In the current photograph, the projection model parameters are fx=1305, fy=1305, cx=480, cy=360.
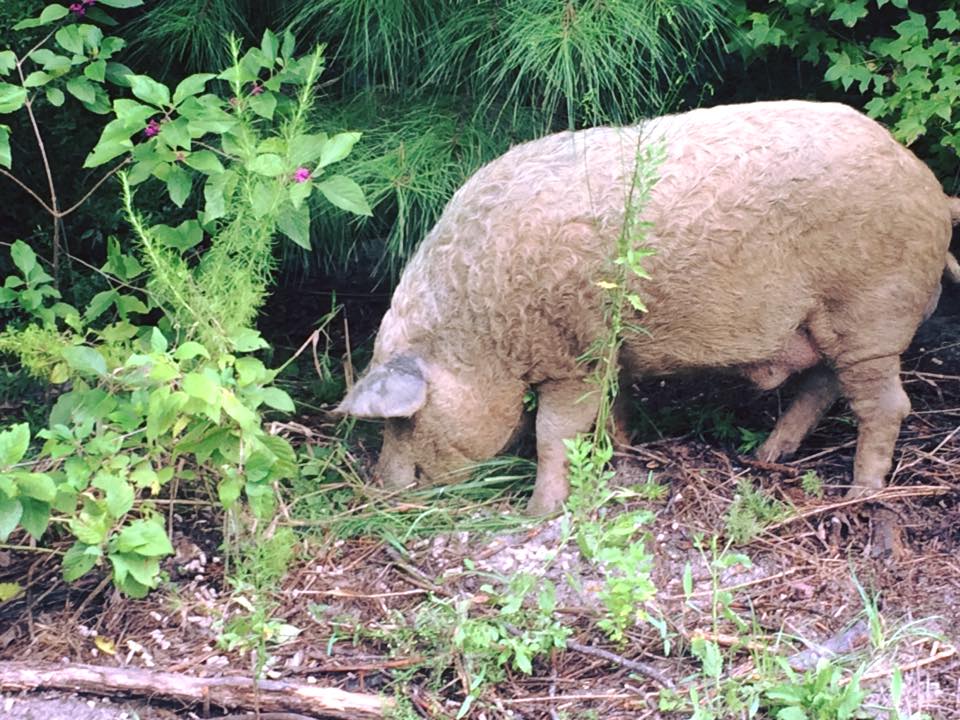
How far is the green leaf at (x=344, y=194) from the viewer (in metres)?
3.90

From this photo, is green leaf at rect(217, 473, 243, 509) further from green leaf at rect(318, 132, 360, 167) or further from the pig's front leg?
the pig's front leg

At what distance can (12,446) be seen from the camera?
11.1 ft

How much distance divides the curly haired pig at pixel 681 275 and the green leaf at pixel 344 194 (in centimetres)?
47

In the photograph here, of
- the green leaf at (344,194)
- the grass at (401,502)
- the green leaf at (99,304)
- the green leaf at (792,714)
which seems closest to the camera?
the green leaf at (792,714)

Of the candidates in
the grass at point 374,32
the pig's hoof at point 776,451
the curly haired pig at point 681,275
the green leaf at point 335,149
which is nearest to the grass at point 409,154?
the grass at point 374,32

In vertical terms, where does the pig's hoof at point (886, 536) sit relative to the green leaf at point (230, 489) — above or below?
below

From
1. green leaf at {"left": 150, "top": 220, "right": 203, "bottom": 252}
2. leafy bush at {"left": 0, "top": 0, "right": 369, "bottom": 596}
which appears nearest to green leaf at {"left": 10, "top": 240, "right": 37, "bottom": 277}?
leafy bush at {"left": 0, "top": 0, "right": 369, "bottom": 596}

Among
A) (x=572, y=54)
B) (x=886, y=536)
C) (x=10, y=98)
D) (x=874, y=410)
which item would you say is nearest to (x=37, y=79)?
(x=10, y=98)

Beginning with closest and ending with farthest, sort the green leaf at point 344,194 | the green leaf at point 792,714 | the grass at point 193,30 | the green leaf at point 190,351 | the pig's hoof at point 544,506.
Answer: the green leaf at point 792,714
the green leaf at point 190,351
the green leaf at point 344,194
the pig's hoof at point 544,506
the grass at point 193,30

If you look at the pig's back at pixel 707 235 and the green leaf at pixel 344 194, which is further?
the pig's back at pixel 707 235

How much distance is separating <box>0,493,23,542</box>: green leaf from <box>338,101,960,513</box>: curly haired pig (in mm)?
1200

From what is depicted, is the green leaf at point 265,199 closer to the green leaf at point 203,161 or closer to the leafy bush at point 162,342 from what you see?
the leafy bush at point 162,342

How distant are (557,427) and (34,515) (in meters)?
1.73

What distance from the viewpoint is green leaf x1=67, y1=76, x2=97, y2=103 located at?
13.9ft
